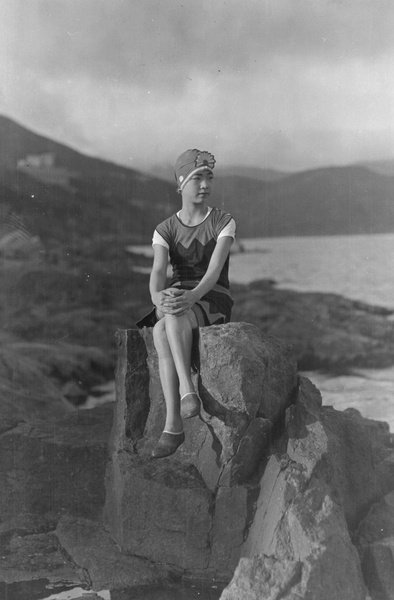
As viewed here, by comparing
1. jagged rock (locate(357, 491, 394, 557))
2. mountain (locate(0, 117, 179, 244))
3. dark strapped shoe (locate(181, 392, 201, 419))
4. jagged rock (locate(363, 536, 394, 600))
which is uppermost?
mountain (locate(0, 117, 179, 244))

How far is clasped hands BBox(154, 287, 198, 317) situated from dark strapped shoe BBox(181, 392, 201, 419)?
395 mm

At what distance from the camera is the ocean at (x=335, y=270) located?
24.6 feet

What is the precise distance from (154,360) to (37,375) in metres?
3.18

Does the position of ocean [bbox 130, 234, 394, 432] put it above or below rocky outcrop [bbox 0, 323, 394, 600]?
above

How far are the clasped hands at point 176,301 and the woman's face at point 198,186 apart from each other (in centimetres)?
51

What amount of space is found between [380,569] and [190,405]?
110 cm

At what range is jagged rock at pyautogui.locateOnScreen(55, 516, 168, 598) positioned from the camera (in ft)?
13.9

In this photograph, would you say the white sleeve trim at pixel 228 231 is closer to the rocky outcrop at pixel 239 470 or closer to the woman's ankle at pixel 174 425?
the rocky outcrop at pixel 239 470

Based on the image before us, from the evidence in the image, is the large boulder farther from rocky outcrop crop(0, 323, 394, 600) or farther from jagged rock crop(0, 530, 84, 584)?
jagged rock crop(0, 530, 84, 584)

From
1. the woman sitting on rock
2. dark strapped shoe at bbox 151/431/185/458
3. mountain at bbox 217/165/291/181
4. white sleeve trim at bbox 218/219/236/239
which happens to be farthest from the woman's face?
mountain at bbox 217/165/291/181

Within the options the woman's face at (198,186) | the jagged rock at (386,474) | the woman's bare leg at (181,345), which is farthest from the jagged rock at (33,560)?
the woman's face at (198,186)

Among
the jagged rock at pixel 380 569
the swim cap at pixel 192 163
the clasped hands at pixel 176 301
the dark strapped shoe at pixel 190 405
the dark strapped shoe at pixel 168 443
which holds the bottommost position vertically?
the jagged rock at pixel 380 569

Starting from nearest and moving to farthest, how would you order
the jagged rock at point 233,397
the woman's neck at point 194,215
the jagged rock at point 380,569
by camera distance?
the jagged rock at point 380,569
the jagged rock at point 233,397
the woman's neck at point 194,215

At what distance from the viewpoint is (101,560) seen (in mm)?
4406
